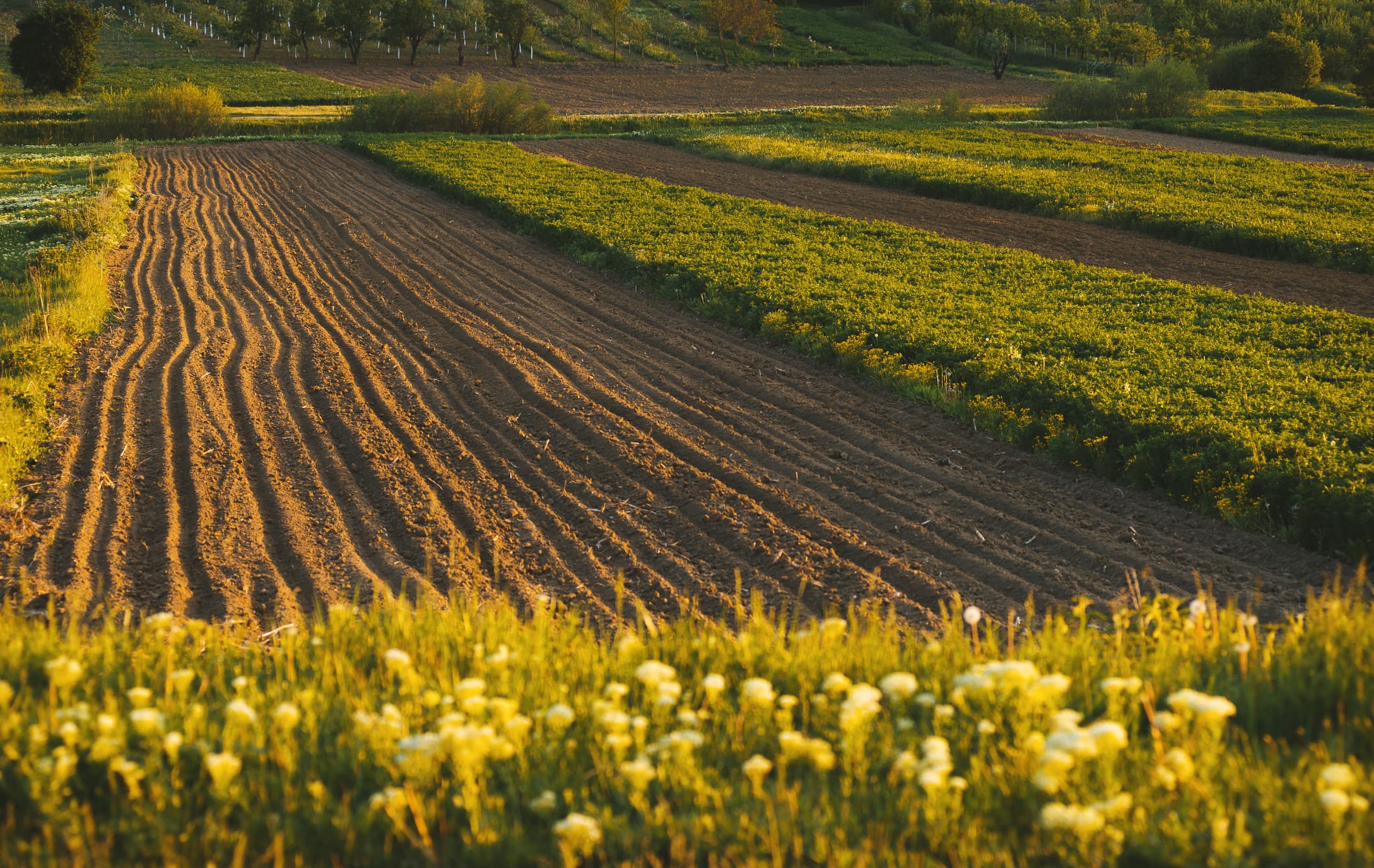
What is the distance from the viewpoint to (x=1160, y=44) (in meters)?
81.2

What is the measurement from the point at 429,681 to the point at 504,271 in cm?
1429

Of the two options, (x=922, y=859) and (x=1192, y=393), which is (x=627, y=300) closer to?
(x=1192, y=393)

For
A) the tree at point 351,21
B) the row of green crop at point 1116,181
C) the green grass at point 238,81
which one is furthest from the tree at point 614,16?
the row of green crop at point 1116,181

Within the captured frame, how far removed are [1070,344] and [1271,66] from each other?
65.0 m

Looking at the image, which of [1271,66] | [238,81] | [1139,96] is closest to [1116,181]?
[1139,96]

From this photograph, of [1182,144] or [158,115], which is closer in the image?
[1182,144]

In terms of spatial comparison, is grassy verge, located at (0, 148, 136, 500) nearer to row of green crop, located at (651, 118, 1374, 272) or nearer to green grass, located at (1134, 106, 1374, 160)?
row of green crop, located at (651, 118, 1374, 272)

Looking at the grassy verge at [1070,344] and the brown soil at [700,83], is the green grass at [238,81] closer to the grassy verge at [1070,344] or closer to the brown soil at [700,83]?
the brown soil at [700,83]

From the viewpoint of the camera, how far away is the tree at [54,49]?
50.1 m

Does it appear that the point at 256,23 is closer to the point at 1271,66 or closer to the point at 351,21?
the point at 351,21

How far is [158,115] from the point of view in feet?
140

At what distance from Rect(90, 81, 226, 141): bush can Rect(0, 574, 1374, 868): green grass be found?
45.0 meters

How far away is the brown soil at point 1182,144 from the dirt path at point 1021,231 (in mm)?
14339

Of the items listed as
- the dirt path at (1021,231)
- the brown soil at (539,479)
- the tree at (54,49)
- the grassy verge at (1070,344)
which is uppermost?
the tree at (54,49)
